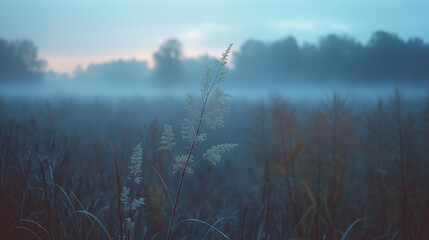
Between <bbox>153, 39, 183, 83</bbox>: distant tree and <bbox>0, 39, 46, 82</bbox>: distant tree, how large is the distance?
20.0 meters

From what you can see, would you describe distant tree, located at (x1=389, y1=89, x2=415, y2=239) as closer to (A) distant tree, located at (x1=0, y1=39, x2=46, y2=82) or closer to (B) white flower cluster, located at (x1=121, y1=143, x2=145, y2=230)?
(B) white flower cluster, located at (x1=121, y1=143, x2=145, y2=230)

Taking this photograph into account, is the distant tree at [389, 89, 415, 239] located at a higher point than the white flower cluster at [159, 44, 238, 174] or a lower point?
lower

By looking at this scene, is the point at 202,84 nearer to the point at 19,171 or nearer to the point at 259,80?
the point at 19,171

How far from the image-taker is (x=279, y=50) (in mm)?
4172

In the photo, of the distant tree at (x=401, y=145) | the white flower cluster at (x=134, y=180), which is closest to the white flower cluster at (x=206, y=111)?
the white flower cluster at (x=134, y=180)

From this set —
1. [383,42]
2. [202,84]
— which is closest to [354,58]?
[383,42]

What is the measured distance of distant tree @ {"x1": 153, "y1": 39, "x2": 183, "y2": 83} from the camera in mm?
26469

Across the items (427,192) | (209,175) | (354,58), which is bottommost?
(209,175)

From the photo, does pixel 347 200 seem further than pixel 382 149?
Yes

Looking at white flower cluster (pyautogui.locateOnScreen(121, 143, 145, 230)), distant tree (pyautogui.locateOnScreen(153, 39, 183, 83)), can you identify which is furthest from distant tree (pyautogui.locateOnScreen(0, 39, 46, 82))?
distant tree (pyautogui.locateOnScreen(153, 39, 183, 83))

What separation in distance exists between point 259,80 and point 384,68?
2.36m

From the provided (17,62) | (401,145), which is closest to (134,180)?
(401,145)

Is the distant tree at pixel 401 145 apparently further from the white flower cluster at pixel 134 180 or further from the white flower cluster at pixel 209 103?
the white flower cluster at pixel 134 180

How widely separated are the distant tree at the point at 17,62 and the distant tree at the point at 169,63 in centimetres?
1998
